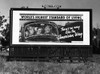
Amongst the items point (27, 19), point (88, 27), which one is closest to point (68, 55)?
point (88, 27)

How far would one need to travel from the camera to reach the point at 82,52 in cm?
3559

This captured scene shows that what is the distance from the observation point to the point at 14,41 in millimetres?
35438

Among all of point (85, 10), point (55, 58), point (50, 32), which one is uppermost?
point (85, 10)

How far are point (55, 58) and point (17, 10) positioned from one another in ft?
23.1

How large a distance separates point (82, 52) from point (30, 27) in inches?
262

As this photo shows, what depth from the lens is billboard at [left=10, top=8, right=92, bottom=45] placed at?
35312 mm

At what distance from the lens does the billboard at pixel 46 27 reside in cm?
3531

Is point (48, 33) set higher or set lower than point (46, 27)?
lower

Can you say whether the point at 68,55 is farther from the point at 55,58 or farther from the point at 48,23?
the point at 48,23

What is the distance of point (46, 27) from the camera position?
35.2m

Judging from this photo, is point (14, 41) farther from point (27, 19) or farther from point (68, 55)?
point (68, 55)

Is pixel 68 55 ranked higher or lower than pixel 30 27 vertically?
lower

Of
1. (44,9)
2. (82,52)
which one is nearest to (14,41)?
(44,9)

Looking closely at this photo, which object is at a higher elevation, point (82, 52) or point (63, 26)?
point (63, 26)
